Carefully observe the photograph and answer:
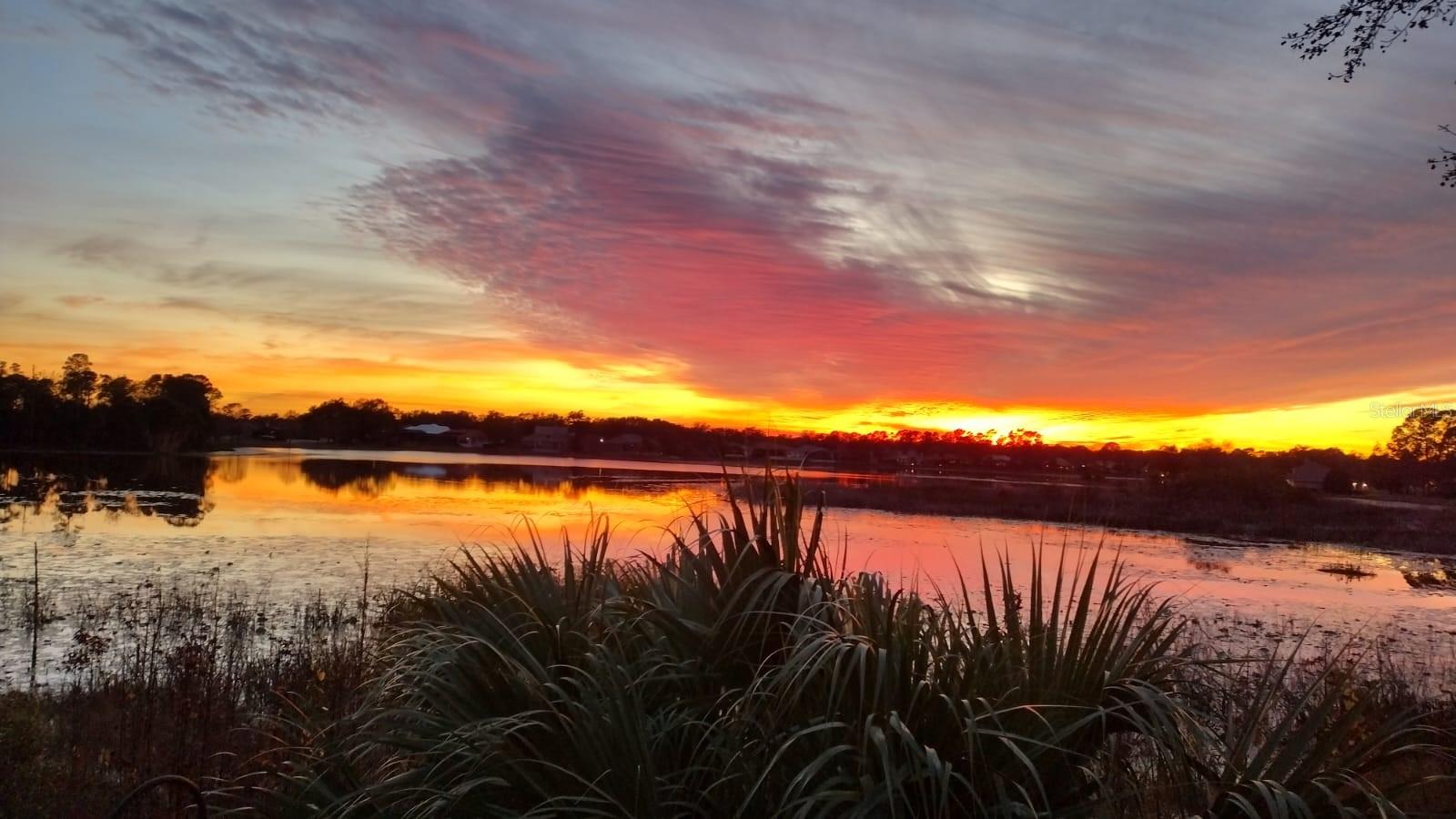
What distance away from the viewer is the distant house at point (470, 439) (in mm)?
165000

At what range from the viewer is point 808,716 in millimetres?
4074

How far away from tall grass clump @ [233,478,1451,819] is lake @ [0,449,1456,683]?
2.07 ft

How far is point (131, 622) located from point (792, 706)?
13.3 meters

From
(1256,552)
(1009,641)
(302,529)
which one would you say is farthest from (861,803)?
(1256,552)

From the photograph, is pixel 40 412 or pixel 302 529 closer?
pixel 302 529

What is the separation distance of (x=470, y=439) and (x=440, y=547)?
144 m

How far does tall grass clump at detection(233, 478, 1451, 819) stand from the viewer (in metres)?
3.49

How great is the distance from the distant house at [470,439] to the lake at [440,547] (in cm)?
10767

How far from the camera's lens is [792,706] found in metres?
3.99

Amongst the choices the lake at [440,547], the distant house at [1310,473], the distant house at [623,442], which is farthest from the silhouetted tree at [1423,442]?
the distant house at [623,442]

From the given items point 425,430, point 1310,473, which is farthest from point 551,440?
point 1310,473

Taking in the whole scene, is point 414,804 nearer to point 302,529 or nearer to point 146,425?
point 302,529

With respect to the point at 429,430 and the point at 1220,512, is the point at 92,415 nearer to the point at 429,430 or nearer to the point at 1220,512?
A: the point at 429,430

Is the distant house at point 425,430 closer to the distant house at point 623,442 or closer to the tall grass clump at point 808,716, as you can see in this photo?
the distant house at point 623,442
